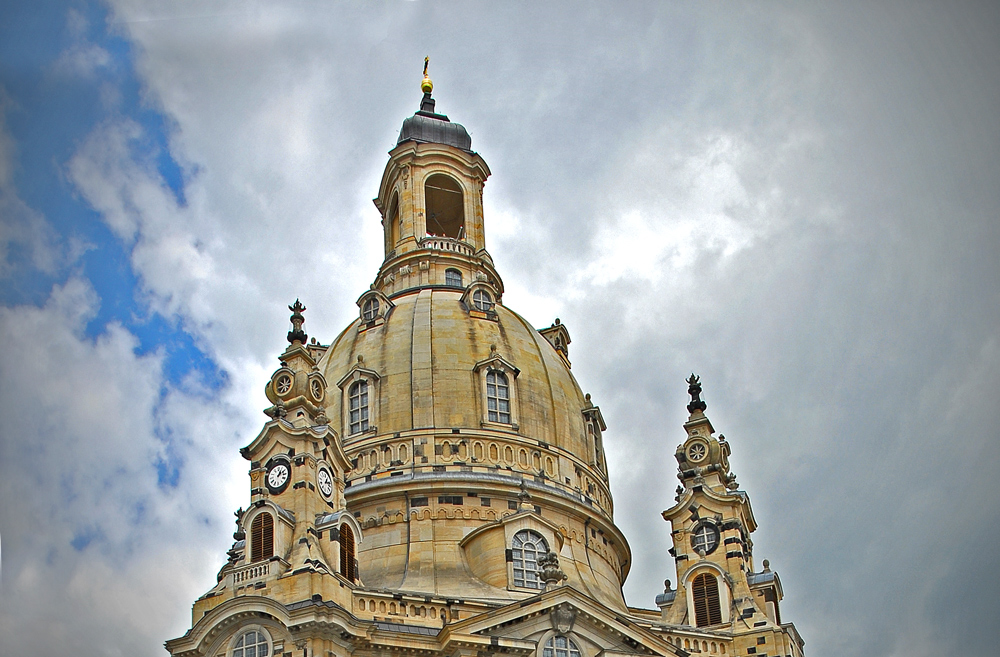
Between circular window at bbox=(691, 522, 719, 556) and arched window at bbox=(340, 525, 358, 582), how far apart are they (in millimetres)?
16904

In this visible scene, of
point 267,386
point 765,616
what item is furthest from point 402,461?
point 765,616

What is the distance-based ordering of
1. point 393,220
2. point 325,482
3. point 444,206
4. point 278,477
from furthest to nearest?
1. point 444,206
2. point 393,220
3. point 325,482
4. point 278,477

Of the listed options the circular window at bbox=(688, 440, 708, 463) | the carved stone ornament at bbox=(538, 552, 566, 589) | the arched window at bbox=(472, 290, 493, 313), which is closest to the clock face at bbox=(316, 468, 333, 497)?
the carved stone ornament at bbox=(538, 552, 566, 589)

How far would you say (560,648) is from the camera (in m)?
50.0

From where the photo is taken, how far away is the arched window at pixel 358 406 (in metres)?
62.8

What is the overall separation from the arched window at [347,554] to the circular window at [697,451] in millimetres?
18739

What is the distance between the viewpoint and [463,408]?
204 ft

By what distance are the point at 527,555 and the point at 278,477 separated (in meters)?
11.0

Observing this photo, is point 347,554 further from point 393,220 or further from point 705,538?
point 393,220

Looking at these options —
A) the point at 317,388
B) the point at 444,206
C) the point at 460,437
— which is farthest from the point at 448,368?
the point at 444,206

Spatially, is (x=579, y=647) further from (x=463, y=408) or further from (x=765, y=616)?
(x=463, y=408)

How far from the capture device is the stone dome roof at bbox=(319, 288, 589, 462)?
62.3 m

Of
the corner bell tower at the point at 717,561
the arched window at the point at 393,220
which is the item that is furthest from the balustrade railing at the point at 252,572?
the arched window at the point at 393,220

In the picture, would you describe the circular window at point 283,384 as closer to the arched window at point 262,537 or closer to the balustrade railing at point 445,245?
the arched window at point 262,537
